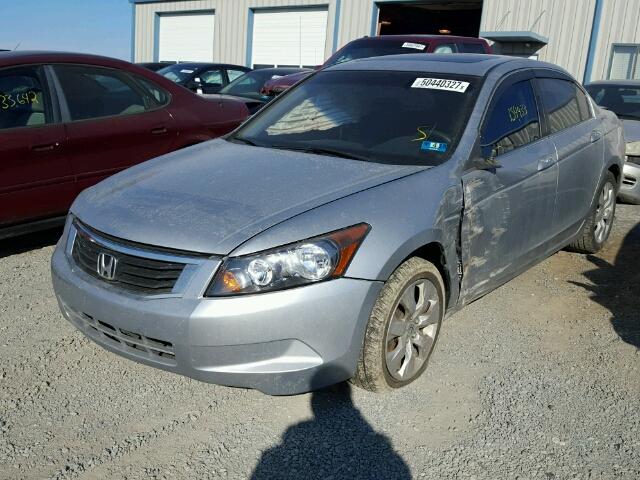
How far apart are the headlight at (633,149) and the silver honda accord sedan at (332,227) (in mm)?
3209

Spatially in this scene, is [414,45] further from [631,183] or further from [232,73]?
[232,73]

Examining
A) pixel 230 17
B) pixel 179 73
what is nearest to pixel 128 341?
pixel 179 73

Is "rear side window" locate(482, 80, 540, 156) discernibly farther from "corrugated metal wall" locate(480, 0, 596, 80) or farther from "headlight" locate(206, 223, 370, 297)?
"corrugated metal wall" locate(480, 0, 596, 80)

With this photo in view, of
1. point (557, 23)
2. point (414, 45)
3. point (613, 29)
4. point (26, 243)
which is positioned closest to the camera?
point (26, 243)

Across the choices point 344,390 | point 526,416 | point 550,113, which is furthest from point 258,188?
point 550,113

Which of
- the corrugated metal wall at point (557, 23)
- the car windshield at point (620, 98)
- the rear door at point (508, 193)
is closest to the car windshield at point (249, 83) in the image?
the car windshield at point (620, 98)

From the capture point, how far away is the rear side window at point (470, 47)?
1001 centimetres

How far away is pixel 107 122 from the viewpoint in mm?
5238

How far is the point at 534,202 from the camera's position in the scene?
13.0ft

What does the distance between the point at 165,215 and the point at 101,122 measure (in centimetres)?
264

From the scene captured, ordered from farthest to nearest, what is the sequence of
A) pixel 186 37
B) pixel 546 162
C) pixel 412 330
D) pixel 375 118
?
pixel 186 37, pixel 546 162, pixel 375 118, pixel 412 330

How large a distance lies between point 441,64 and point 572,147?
1.13 meters

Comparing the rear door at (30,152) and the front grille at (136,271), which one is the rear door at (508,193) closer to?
the front grille at (136,271)

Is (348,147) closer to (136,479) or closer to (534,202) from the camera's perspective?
(534,202)
